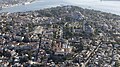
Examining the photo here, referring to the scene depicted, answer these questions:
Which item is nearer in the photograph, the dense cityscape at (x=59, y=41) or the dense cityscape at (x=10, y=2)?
the dense cityscape at (x=59, y=41)

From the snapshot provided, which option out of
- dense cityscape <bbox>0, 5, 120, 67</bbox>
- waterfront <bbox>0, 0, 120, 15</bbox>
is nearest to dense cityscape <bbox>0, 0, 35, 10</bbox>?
waterfront <bbox>0, 0, 120, 15</bbox>

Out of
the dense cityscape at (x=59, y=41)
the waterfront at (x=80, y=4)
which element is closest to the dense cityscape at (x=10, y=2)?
the waterfront at (x=80, y=4)

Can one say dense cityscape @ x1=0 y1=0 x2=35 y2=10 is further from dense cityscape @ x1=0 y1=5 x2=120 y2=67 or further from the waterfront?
dense cityscape @ x1=0 y1=5 x2=120 y2=67

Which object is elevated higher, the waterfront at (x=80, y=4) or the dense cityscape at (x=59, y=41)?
the dense cityscape at (x=59, y=41)

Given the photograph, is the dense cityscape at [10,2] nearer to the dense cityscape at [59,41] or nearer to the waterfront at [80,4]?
the waterfront at [80,4]

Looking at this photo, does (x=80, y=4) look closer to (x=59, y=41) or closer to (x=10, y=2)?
(x=10, y=2)

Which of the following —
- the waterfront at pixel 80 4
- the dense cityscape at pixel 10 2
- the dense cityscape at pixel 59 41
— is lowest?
the waterfront at pixel 80 4

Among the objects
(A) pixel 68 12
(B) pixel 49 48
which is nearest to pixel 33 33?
(B) pixel 49 48

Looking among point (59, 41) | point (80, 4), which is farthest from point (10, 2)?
point (59, 41)

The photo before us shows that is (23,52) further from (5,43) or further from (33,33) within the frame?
(33,33)
